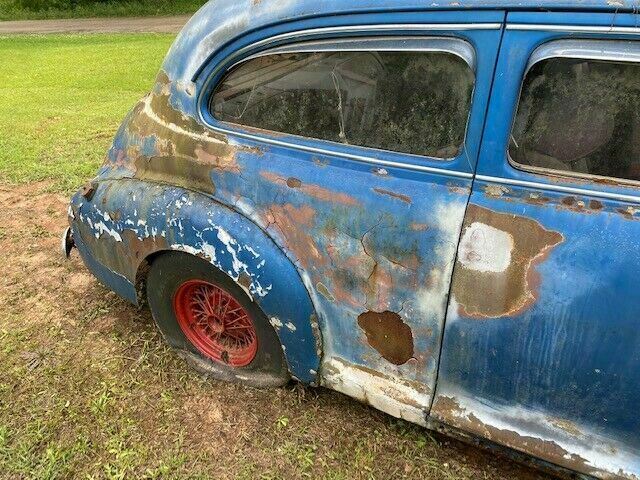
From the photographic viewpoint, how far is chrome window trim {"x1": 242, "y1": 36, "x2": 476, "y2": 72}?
5.20 ft

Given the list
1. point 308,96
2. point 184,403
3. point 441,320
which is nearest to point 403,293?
point 441,320

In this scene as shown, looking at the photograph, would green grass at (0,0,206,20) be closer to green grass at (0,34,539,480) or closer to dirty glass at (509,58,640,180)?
green grass at (0,34,539,480)

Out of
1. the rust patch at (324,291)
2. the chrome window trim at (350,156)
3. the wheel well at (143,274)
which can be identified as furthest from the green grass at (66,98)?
the rust patch at (324,291)

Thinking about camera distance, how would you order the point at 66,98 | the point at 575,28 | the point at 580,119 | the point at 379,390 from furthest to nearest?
the point at 66,98 < the point at 379,390 < the point at 580,119 < the point at 575,28

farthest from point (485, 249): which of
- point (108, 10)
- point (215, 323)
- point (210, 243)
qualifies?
point (108, 10)

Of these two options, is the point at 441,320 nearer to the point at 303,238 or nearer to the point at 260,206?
the point at 303,238

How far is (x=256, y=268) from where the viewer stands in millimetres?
2020

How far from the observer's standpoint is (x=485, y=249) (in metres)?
1.62

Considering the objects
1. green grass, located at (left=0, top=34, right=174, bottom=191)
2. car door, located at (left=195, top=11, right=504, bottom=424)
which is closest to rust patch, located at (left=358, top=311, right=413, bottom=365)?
car door, located at (left=195, top=11, right=504, bottom=424)

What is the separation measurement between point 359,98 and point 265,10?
1.54 ft

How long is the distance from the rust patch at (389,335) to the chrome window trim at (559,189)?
551 mm

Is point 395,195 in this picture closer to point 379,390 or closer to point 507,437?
point 379,390

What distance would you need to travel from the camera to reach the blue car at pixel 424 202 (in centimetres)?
150

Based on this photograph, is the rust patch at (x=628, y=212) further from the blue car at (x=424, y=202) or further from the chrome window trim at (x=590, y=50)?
the chrome window trim at (x=590, y=50)
